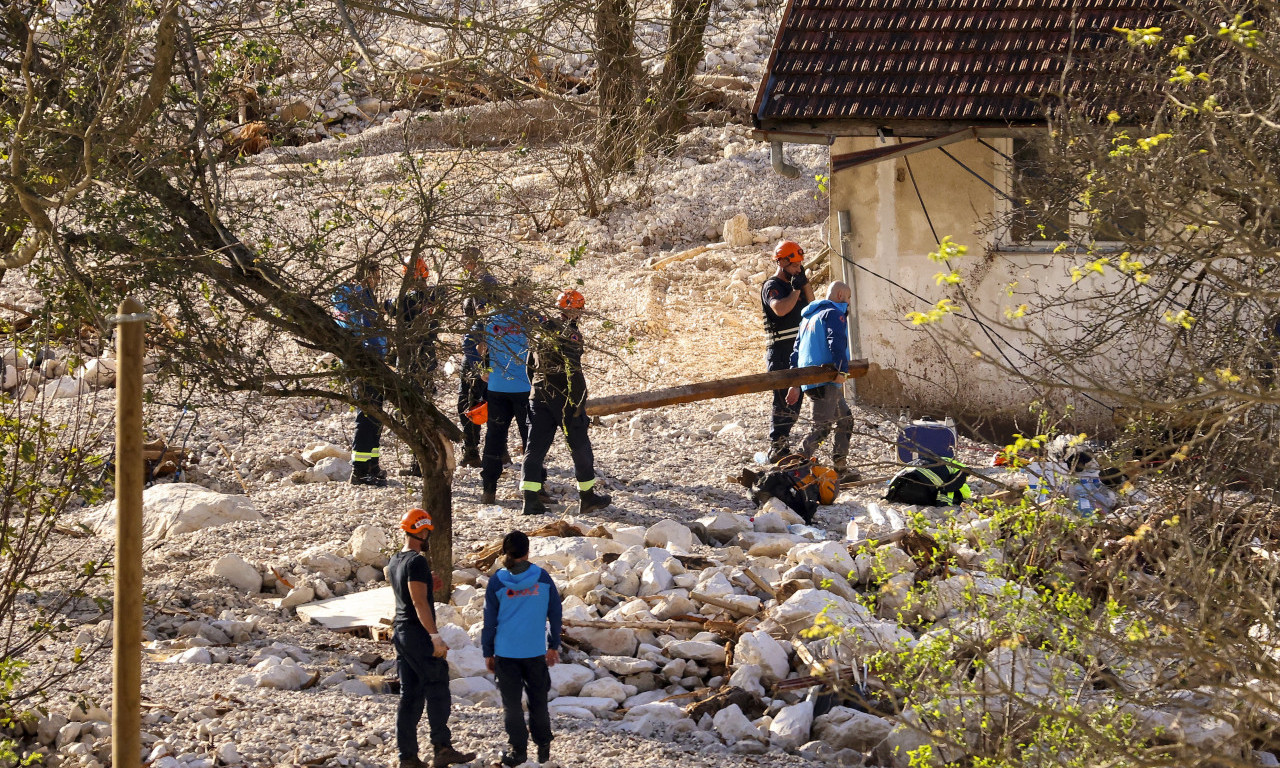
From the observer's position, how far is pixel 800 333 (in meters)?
10.2

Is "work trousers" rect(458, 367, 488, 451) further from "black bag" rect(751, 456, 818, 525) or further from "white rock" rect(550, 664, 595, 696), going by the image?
"white rock" rect(550, 664, 595, 696)

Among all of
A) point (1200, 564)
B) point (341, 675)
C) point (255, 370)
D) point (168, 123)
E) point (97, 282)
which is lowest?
point (341, 675)

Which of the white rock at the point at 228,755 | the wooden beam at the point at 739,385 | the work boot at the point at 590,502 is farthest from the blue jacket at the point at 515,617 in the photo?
the work boot at the point at 590,502

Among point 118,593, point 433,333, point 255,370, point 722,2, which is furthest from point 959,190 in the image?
point 722,2

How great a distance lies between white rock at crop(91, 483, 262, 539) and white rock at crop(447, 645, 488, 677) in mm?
3282

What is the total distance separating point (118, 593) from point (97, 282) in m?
2.54

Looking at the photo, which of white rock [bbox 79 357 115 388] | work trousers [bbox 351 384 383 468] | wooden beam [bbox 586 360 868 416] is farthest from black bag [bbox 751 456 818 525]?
white rock [bbox 79 357 115 388]

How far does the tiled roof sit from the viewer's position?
11.2 metres

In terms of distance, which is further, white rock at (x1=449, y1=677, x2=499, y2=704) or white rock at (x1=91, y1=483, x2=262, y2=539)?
white rock at (x1=91, y1=483, x2=262, y2=539)

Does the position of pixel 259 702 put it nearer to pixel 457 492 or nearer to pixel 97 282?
pixel 97 282

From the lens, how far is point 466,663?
23.0 feet

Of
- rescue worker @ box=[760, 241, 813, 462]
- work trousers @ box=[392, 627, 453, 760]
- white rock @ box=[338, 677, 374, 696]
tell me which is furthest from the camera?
rescue worker @ box=[760, 241, 813, 462]

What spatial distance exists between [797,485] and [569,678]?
3.48 m

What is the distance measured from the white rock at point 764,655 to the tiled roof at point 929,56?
19.2ft
